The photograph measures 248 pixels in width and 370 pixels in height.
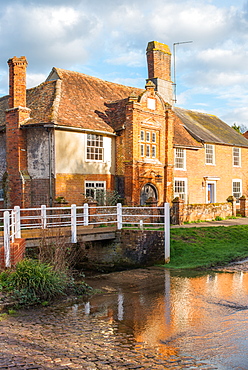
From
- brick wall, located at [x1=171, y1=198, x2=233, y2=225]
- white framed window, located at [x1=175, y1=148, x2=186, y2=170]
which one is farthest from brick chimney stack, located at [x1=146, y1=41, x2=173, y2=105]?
brick wall, located at [x1=171, y1=198, x2=233, y2=225]

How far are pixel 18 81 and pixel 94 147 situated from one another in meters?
5.52

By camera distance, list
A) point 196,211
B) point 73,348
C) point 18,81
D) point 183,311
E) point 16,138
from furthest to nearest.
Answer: point 196,211, point 18,81, point 16,138, point 183,311, point 73,348

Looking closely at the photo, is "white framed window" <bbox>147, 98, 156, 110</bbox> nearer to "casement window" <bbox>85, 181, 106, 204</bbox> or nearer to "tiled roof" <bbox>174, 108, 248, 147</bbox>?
"casement window" <bbox>85, 181, 106, 204</bbox>

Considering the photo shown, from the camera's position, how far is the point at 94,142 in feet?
75.2

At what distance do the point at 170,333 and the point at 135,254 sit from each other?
26.5ft

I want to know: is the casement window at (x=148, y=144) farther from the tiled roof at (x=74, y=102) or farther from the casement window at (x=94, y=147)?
the casement window at (x=94, y=147)

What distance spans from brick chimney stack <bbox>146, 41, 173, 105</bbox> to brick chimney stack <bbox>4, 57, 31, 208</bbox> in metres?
11.3

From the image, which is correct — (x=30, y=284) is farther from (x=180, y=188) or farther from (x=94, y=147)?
(x=180, y=188)

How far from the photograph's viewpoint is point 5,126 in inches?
894

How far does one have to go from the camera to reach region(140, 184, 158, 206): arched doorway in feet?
80.3

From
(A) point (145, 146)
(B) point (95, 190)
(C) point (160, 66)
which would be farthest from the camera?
(C) point (160, 66)

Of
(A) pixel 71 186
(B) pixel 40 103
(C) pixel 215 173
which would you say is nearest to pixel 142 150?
(A) pixel 71 186

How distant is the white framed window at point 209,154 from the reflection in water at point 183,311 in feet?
62.2

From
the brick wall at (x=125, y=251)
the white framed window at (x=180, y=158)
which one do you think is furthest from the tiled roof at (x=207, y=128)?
the brick wall at (x=125, y=251)
